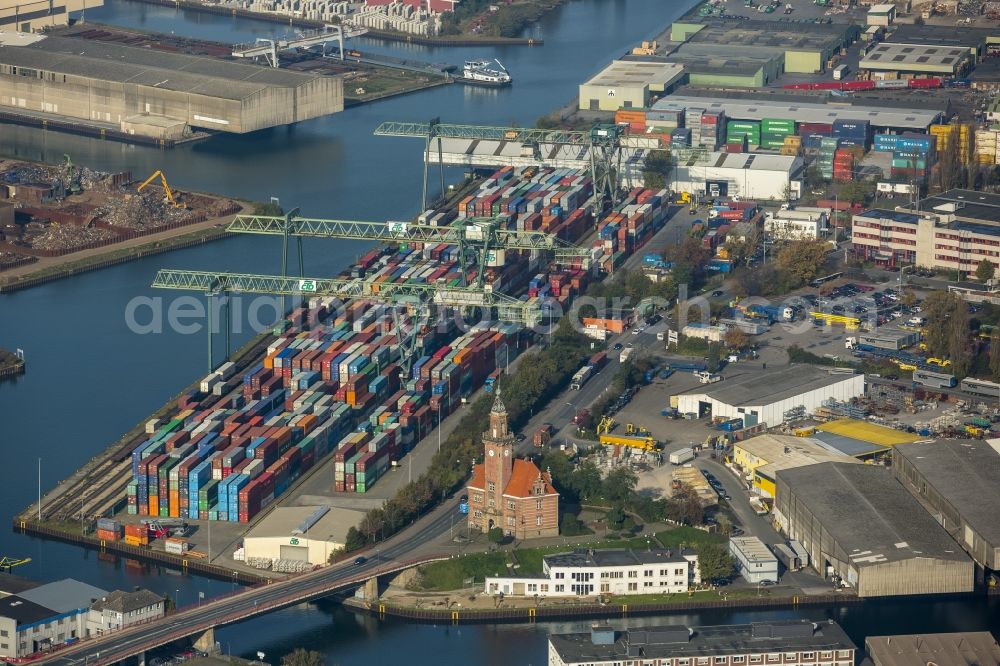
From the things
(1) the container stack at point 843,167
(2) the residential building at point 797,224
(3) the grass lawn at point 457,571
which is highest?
(1) the container stack at point 843,167

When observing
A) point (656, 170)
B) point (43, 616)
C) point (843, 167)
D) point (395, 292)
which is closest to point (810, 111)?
point (843, 167)

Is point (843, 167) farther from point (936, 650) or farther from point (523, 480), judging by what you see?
point (936, 650)

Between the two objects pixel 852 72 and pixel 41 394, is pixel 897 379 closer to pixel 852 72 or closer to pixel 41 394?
pixel 41 394

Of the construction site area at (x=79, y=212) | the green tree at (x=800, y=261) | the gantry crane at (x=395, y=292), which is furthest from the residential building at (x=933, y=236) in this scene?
the construction site area at (x=79, y=212)

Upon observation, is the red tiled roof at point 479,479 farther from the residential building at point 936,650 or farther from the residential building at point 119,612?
the residential building at point 936,650

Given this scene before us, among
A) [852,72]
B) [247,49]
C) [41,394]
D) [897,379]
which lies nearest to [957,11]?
[852,72]
